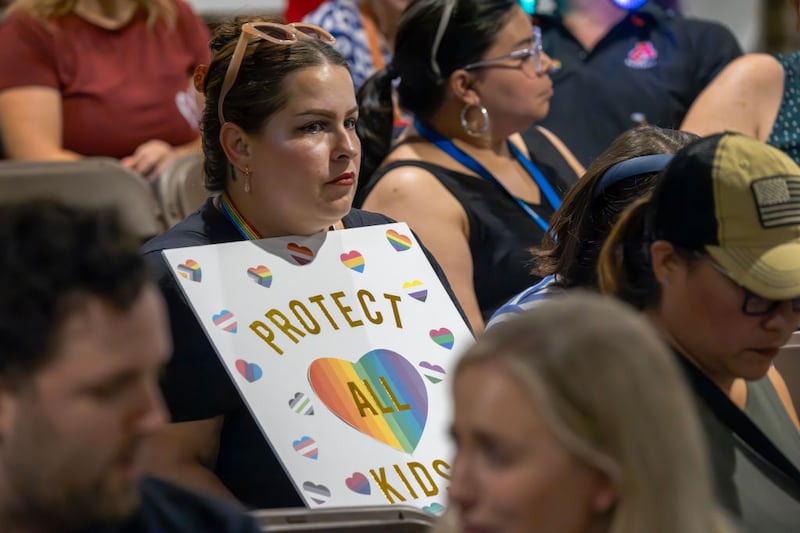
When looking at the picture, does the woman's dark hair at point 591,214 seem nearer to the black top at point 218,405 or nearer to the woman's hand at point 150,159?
the black top at point 218,405

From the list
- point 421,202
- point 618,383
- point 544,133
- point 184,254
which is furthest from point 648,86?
point 618,383

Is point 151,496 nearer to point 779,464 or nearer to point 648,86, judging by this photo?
point 779,464

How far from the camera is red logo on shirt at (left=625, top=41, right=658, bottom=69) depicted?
12.6ft

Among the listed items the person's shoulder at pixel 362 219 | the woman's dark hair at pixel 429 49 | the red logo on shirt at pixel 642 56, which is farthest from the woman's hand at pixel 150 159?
the red logo on shirt at pixel 642 56

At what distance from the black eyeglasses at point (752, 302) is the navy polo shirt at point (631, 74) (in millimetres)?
2031

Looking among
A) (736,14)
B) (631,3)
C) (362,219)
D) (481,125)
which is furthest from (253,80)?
(736,14)

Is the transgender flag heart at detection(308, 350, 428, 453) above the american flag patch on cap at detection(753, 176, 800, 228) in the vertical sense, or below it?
below

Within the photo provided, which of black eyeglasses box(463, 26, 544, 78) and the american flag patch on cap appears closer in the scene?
the american flag patch on cap

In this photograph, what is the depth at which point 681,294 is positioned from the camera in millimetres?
1639

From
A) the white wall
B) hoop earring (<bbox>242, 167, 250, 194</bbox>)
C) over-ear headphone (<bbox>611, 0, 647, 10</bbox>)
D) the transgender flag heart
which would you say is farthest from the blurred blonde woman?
the white wall

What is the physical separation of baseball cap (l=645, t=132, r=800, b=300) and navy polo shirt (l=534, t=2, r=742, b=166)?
6.61 ft

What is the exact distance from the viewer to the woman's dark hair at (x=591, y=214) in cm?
208

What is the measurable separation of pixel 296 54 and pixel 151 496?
1.15 m

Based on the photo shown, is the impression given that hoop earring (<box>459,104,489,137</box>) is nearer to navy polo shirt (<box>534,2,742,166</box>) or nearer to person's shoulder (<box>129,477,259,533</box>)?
navy polo shirt (<box>534,2,742,166</box>)
